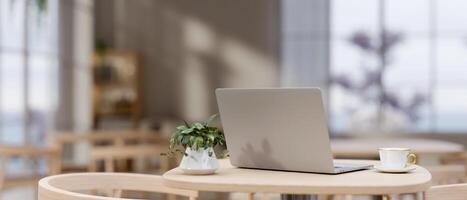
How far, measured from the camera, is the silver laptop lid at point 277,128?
2.11 m

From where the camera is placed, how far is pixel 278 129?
218 cm

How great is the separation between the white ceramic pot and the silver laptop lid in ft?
0.48

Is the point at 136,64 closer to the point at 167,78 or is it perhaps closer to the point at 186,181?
the point at 167,78

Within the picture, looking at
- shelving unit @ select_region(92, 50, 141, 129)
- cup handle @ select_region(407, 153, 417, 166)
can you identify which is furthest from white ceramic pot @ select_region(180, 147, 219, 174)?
shelving unit @ select_region(92, 50, 141, 129)

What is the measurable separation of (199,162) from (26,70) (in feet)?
19.7

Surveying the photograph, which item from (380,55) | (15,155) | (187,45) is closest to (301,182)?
(15,155)

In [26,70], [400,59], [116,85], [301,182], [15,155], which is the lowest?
[15,155]

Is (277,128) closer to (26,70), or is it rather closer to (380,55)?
(26,70)

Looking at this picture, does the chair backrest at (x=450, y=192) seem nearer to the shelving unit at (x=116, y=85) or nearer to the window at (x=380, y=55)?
the window at (x=380, y=55)

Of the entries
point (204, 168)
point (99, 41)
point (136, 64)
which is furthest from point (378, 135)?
point (204, 168)

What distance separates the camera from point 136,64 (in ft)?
30.2

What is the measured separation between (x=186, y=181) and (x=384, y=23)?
744 cm

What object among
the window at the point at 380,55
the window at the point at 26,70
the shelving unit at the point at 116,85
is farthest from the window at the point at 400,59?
the window at the point at 26,70

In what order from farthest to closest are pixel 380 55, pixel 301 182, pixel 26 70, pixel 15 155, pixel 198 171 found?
pixel 380 55
pixel 26 70
pixel 15 155
pixel 198 171
pixel 301 182
